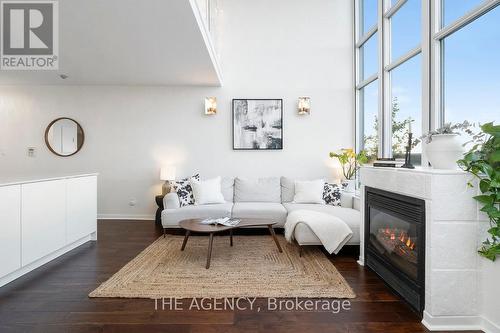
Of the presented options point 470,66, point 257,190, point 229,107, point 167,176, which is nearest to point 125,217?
point 167,176

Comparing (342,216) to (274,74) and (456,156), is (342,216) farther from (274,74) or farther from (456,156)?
(274,74)

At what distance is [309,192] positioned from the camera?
4547mm

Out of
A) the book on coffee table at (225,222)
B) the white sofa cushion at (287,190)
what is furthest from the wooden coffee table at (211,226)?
the white sofa cushion at (287,190)

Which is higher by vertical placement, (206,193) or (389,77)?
(389,77)

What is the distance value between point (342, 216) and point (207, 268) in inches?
70.9

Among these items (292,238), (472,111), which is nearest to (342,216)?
(292,238)

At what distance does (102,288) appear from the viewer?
2.38 meters

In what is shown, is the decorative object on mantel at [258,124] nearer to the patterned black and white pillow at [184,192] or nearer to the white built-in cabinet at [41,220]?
the patterned black and white pillow at [184,192]

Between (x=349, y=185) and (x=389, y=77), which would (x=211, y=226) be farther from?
(x=389, y=77)

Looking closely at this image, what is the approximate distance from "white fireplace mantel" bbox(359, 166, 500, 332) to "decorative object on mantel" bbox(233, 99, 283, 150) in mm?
3449

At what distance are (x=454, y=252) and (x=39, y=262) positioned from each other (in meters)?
3.71

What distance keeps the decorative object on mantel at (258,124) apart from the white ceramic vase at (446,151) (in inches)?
129

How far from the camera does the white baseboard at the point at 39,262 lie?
2496mm

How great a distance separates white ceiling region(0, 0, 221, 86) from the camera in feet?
8.55
